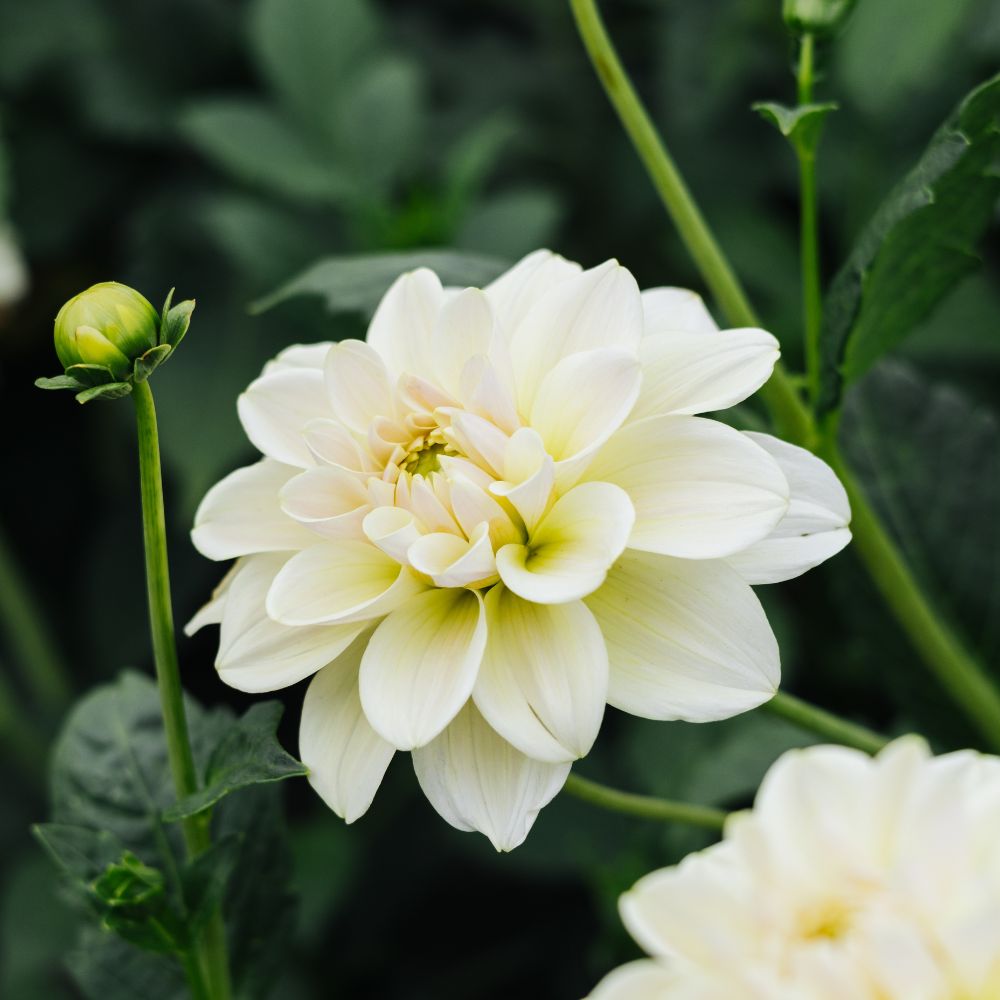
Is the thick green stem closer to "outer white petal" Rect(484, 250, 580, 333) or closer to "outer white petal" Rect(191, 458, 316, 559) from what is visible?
"outer white petal" Rect(484, 250, 580, 333)

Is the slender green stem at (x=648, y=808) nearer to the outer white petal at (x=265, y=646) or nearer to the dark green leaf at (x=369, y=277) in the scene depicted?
the outer white petal at (x=265, y=646)

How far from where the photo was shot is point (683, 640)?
57 cm

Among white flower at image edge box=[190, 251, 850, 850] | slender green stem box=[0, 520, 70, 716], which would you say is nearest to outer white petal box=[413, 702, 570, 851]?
white flower at image edge box=[190, 251, 850, 850]

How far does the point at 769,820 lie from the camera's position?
411 millimetres

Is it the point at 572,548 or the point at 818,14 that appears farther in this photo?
the point at 818,14

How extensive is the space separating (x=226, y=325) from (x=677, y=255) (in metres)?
0.43

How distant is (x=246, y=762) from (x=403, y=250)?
68 cm

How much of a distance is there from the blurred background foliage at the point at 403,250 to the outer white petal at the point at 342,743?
1.01 ft

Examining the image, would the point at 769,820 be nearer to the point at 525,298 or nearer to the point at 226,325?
the point at 525,298

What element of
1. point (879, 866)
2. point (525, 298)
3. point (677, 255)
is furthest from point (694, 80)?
point (879, 866)

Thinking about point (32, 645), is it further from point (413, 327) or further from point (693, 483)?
point (693, 483)

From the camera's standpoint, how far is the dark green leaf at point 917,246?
2.19 feet

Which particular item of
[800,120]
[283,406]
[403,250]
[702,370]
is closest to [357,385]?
[283,406]

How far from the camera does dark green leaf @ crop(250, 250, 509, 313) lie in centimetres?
79
